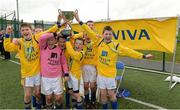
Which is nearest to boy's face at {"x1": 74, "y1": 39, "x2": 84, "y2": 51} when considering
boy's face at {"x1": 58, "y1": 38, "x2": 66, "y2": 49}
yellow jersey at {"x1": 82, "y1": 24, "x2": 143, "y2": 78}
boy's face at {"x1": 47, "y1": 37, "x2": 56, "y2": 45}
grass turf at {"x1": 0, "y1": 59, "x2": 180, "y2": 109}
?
boy's face at {"x1": 58, "y1": 38, "x2": 66, "y2": 49}

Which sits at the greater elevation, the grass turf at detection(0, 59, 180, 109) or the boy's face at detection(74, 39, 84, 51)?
the boy's face at detection(74, 39, 84, 51)

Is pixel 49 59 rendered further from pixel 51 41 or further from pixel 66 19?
pixel 66 19

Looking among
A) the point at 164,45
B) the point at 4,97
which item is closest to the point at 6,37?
the point at 4,97

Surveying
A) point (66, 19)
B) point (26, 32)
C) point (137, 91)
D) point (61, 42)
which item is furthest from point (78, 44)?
point (137, 91)

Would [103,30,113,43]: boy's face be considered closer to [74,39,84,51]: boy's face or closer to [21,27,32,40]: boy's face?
[74,39,84,51]: boy's face

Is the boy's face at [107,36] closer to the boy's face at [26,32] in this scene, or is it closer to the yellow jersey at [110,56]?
the yellow jersey at [110,56]

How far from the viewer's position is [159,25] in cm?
896

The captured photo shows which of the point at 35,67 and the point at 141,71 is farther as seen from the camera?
the point at 141,71

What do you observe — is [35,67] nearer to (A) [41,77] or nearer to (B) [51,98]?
(A) [41,77]

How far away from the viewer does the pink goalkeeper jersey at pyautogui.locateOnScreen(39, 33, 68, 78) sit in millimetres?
5359

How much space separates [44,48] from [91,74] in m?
1.29

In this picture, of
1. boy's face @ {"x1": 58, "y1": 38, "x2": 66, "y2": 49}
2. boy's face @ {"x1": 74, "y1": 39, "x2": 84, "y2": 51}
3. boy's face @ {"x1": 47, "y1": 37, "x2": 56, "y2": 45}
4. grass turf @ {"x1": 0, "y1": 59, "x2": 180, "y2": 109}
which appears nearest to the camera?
boy's face @ {"x1": 47, "y1": 37, "x2": 56, "y2": 45}

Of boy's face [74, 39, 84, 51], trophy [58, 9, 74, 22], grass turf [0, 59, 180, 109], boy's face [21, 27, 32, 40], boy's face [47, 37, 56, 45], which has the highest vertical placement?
trophy [58, 9, 74, 22]

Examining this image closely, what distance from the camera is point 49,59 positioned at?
536cm
